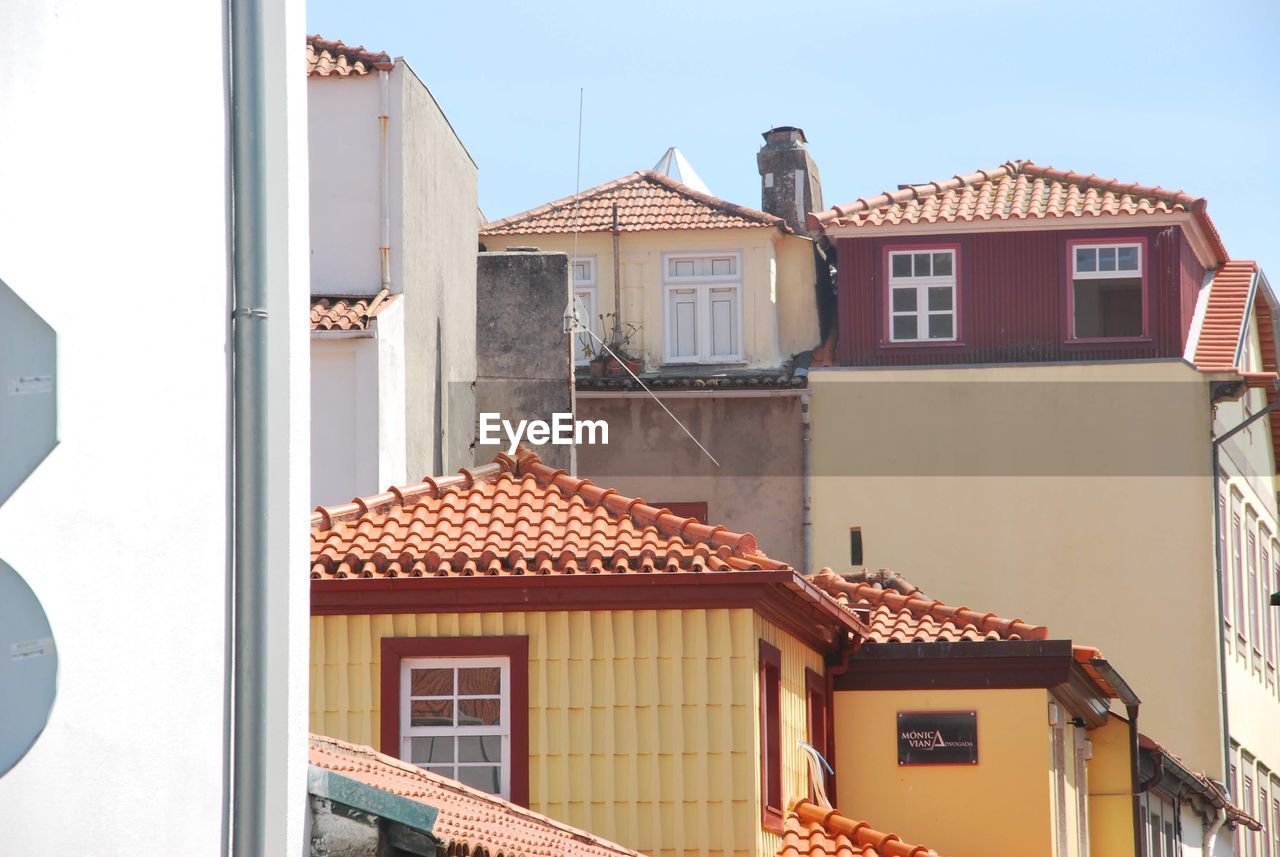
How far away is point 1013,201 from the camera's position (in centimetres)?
3244

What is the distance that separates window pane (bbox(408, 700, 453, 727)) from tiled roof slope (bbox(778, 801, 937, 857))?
9.23 feet

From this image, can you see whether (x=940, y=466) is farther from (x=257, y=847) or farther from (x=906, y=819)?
(x=257, y=847)

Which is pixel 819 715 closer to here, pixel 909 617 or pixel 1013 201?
pixel 909 617

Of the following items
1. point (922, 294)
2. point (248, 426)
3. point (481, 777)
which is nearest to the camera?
point (248, 426)

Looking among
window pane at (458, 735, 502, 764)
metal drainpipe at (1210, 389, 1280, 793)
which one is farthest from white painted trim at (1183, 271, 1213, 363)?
window pane at (458, 735, 502, 764)

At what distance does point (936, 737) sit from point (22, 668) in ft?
50.6

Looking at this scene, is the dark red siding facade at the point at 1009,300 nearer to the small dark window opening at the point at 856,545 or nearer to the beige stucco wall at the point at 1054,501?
the beige stucco wall at the point at 1054,501

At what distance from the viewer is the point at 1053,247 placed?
31750 millimetres

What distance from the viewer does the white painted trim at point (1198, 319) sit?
31812mm

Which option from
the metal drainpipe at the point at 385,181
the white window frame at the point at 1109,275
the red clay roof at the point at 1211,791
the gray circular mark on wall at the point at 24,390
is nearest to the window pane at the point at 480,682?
the metal drainpipe at the point at 385,181

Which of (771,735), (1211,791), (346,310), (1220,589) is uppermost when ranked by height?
(346,310)

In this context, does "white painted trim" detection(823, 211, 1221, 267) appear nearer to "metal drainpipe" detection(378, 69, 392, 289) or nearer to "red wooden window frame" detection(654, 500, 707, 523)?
"red wooden window frame" detection(654, 500, 707, 523)

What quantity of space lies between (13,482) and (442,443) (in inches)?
760

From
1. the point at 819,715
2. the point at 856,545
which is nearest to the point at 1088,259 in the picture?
the point at 856,545
